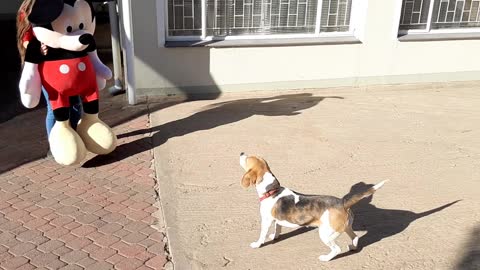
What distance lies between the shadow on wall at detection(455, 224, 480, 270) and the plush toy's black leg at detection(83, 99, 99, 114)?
368 cm

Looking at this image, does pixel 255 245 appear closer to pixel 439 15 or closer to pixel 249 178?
pixel 249 178

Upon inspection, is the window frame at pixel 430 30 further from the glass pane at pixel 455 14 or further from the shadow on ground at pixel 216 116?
the shadow on ground at pixel 216 116

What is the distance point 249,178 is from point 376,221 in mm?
1377

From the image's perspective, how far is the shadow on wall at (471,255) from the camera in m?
3.83

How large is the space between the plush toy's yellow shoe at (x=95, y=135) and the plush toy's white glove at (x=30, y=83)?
634 millimetres

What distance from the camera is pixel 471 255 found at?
396 cm

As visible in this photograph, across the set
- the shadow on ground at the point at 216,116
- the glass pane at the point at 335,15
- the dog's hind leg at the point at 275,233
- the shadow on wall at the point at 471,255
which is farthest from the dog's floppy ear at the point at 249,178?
the glass pane at the point at 335,15

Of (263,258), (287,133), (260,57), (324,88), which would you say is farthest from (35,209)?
(324,88)

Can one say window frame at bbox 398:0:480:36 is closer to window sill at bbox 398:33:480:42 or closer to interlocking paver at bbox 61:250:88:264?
window sill at bbox 398:33:480:42

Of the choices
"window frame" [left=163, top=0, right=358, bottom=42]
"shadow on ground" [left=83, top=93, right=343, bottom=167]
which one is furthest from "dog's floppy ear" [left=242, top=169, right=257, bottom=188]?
"window frame" [left=163, top=0, right=358, bottom=42]

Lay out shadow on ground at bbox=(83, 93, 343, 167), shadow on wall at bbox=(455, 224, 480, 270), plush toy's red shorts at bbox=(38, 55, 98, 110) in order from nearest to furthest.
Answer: shadow on wall at bbox=(455, 224, 480, 270), plush toy's red shorts at bbox=(38, 55, 98, 110), shadow on ground at bbox=(83, 93, 343, 167)

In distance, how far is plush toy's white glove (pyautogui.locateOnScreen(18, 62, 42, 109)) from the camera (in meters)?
4.77

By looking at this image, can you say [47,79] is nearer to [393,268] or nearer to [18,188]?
[18,188]

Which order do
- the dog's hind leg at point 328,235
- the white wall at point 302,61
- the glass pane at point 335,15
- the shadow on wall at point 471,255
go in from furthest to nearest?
the glass pane at point 335,15 < the white wall at point 302,61 < the shadow on wall at point 471,255 < the dog's hind leg at point 328,235
